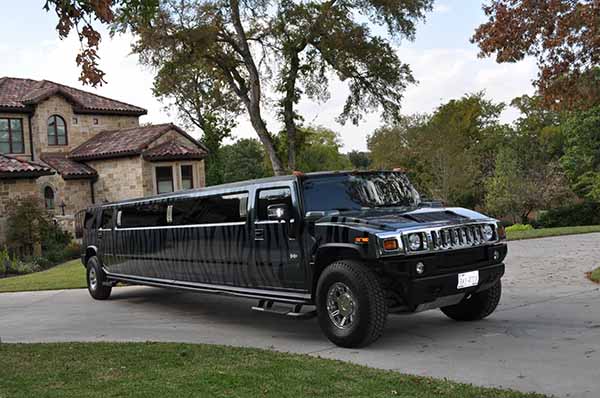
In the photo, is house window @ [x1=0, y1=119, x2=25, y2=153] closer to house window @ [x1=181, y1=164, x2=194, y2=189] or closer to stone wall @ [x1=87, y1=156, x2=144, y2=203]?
stone wall @ [x1=87, y1=156, x2=144, y2=203]

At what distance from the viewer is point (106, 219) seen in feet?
40.0

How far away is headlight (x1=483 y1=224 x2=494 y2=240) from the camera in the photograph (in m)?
7.41

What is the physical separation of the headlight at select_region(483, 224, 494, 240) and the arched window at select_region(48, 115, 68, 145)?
96.9ft

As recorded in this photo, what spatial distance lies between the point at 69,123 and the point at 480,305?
29.7m

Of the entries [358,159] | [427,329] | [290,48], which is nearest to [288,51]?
[290,48]

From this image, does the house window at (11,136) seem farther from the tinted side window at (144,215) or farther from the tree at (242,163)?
the tree at (242,163)

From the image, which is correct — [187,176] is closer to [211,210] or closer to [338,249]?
[211,210]

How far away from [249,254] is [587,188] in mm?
37358

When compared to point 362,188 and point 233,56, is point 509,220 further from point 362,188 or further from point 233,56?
point 362,188

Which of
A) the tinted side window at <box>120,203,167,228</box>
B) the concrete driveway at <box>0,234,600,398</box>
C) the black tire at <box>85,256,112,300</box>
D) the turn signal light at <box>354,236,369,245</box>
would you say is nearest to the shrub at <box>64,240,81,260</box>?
the concrete driveway at <box>0,234,600,398</box>

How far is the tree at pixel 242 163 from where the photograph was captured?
67.7 m

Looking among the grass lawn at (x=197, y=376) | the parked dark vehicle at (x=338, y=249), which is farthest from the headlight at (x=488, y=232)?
the grass lawn at (x=197, y=376)

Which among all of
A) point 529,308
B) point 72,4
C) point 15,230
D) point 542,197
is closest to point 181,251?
point 72,4

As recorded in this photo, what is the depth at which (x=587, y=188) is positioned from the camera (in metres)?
40.4
